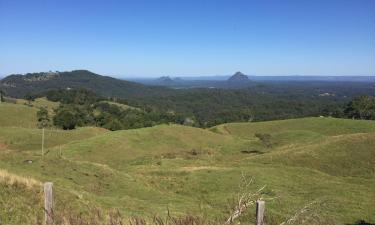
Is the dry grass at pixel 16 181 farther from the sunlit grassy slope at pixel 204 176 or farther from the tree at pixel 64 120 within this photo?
the tree at pixel 64 120

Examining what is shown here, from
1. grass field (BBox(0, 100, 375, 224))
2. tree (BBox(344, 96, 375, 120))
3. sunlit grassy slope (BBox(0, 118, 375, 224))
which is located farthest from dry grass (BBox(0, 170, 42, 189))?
tree (BBox(344, 96, 375, 120))

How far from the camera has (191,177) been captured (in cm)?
3325

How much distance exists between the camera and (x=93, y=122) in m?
123

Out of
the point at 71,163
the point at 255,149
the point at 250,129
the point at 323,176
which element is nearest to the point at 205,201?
the point at 71,163

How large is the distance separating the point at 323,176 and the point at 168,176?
491 inches

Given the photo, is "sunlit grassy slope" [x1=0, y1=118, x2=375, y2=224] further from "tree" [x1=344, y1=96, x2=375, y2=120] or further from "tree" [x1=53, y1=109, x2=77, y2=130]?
"tree" [x1=344, y1=96, x2=375, y2=120]

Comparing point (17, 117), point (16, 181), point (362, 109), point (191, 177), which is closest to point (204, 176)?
point (191, 177)

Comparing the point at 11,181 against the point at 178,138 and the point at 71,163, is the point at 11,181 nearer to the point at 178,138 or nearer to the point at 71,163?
the point at 71,163

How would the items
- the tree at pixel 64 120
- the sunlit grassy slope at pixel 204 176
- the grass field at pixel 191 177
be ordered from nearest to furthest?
the grass field at pixel 191 177 < the sunlit grassy slope at pixel 204 176 < the tree at pixel 64 120

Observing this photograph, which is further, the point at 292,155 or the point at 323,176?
the point at 292,155

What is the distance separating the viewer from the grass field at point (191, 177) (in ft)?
65.1

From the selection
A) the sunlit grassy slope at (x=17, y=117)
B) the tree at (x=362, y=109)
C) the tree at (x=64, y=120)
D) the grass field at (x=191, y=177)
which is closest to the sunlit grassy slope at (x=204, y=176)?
the grass field at (x=191, y=177)

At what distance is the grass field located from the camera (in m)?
19.8

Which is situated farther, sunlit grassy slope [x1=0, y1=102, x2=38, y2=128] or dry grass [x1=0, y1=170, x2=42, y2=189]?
sunlit grassy slope [x1=0, y1=102, x2=38, y2=128]
